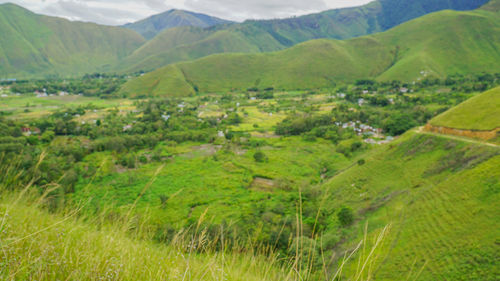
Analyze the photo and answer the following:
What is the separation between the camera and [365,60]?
462 feet

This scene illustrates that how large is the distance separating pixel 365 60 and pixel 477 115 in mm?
127816

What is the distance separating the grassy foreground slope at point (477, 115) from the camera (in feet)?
78.8

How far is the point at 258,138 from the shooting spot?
51.9m

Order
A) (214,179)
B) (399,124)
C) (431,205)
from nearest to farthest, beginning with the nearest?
1. (431,205)
2. (214,179)
3. (399,124)

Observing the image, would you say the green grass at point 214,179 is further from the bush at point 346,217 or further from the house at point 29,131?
the house at point 29,131

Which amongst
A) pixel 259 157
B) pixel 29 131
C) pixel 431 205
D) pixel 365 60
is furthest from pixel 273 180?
pixel 365 60

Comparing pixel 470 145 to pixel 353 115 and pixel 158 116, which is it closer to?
pixel 353 115

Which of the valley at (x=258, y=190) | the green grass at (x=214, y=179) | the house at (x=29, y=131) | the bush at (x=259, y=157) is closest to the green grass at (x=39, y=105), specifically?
the valley at (x=258, y=190)

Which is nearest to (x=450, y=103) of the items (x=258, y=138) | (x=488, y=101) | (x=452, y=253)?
(x=488, y=101)

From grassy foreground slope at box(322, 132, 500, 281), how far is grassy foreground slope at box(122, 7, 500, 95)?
328ft

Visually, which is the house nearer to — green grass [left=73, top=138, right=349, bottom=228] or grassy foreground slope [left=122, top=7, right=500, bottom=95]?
green grass [left=73, top=138, right=349, bottom=228]

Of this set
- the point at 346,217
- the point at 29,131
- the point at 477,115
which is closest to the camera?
the point at 346,217

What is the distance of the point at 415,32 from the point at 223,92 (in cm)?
11564

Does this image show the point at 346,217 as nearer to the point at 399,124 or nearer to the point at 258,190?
the point at 258,190
